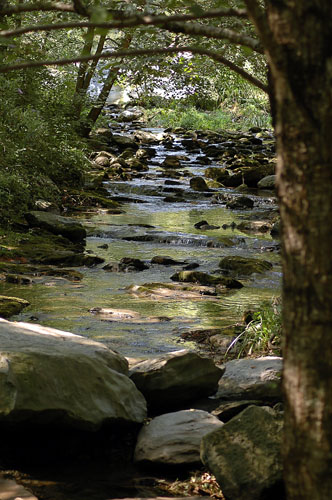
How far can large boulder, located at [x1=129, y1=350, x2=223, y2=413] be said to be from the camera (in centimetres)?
430

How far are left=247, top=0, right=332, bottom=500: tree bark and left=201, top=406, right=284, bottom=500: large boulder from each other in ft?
4.48

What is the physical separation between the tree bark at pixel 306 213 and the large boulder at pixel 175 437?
181cm

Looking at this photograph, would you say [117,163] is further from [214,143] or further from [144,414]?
[144,414]

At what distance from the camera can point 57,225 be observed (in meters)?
11.2

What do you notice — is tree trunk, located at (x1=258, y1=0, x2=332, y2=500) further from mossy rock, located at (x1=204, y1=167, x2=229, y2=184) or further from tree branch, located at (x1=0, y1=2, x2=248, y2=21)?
mossy rock, located at (x1=204, y1=167, x2=229, y2=184)

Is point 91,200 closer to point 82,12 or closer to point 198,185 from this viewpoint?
point 198,185

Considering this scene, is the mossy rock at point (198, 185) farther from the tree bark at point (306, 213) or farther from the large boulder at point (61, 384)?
the tree bark at point (306, 213)

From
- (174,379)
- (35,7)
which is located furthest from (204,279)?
(35,7)

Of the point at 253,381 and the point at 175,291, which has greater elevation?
the point at 175,291

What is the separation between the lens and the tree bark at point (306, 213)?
1732mm

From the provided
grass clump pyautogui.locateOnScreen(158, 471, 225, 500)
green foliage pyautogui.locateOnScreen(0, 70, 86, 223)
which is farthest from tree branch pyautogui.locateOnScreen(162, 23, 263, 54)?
green foliage pyautogui.locateOnScreen(0, 70, 86, 223)

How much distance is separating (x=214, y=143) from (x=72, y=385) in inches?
1029

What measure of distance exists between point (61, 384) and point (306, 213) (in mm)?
2256

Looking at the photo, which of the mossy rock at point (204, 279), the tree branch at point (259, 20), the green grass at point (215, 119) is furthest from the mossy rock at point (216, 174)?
the tree branch at point (259, 20)
